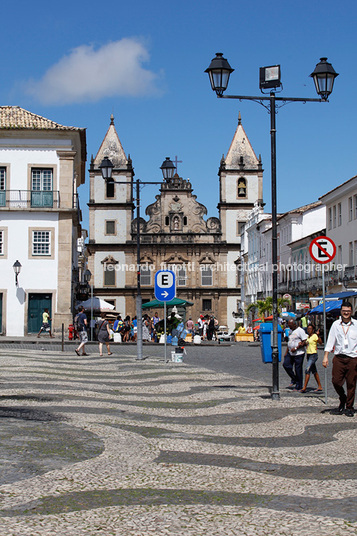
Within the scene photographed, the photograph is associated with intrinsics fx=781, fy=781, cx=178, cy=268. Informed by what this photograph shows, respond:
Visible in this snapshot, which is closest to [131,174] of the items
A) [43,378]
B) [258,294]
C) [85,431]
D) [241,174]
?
[241,174]

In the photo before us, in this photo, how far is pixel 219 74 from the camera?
13.2 m

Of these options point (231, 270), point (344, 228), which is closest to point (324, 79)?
point (344, 228)

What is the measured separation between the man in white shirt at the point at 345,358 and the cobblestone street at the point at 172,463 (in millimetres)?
361

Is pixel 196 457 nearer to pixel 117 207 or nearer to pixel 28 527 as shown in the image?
pixel 28 527

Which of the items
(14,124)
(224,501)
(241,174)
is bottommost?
(224,501)

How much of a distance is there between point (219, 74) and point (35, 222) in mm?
27341

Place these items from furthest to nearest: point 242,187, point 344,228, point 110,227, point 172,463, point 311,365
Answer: point 242,187, point 110,227, point 344,228, point 311,365, point 172,463

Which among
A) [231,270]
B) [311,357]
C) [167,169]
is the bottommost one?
[311,357]

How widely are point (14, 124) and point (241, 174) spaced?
139 ft

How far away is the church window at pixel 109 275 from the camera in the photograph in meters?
78.7

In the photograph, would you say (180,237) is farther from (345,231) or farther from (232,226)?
(345,231)

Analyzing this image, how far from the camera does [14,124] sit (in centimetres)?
3988

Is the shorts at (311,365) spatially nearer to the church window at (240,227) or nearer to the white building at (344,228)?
the white building at (344,228)

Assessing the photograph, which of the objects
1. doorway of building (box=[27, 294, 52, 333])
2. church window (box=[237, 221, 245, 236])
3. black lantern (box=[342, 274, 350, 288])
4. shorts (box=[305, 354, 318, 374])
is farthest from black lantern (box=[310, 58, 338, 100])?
church window (box=[237, 221, 245, 236])
